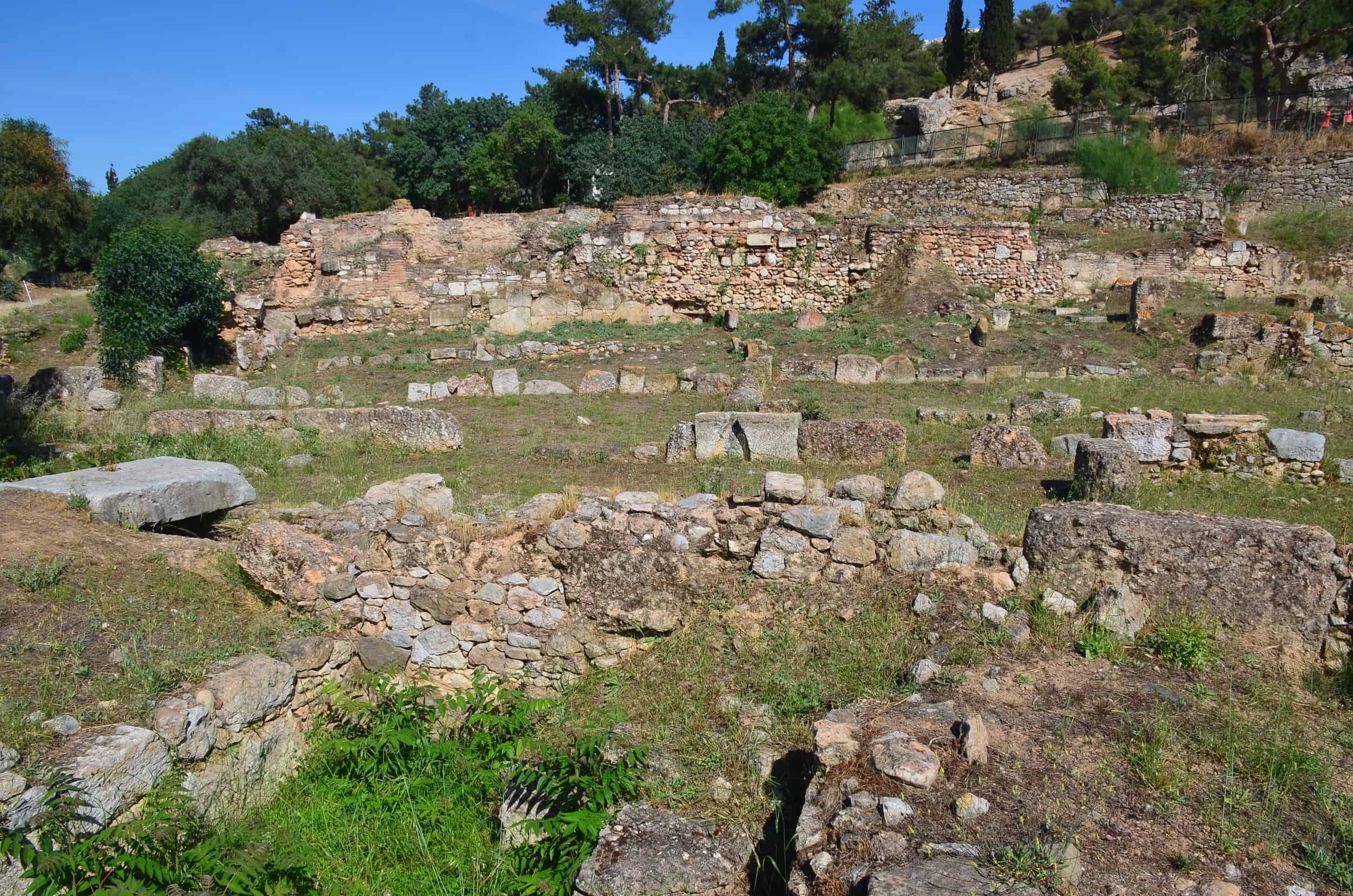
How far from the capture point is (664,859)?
413 cm

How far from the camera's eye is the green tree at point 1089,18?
5491 centimetres

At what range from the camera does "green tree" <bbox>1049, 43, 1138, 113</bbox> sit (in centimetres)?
3809

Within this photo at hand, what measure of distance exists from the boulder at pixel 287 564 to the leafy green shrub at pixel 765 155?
80.2 feet

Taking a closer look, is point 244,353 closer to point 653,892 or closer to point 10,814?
point 10,814

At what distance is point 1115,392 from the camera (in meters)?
14.4

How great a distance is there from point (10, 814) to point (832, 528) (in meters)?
5.23

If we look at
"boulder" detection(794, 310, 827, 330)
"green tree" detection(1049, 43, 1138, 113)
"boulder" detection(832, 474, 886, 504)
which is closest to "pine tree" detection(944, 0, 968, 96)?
"green tree" detection(1049, 43, 1138, 113)

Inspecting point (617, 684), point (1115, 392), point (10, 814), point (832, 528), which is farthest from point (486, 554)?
point (1115, 392)

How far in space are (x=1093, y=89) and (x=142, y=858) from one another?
45973mm

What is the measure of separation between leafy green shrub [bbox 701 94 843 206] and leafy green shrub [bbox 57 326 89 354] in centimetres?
1952

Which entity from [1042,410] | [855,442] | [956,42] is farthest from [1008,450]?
[956,42]

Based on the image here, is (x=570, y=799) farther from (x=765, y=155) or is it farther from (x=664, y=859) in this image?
(x=765, y=155)

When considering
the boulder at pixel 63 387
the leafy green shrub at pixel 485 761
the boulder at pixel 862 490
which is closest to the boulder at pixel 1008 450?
the boulder at pixel 862 490

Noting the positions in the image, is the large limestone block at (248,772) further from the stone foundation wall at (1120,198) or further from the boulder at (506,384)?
the stone foundation wall at (1120,198)
